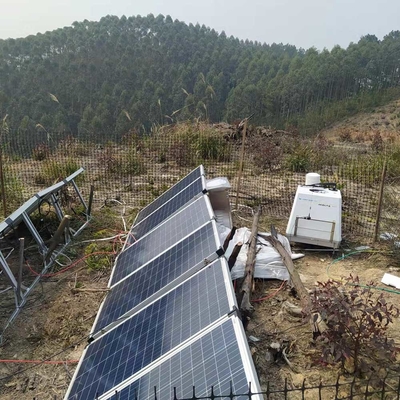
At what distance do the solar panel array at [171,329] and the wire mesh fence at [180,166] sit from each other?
4489mm

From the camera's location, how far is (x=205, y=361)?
2398 mm

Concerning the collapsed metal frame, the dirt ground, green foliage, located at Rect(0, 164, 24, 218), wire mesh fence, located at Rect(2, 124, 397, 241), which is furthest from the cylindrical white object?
green foliage, located at Rect(0, 164, 24, 218)

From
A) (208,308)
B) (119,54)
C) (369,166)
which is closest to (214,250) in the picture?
(208,308)

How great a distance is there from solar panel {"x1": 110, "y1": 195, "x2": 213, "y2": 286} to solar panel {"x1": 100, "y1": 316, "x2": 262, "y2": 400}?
1.95 metres

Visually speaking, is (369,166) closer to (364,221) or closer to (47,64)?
(364,221)

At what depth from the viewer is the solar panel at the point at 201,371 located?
2168 mm

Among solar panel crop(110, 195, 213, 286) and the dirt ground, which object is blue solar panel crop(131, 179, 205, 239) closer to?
solar panel crop(110, 195, 213, 286)

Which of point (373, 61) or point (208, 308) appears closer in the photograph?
point (208, 308)

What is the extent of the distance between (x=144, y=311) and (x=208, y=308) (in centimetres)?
73

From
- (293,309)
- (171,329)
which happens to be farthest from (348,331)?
(171,329)

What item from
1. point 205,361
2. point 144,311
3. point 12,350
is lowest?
point 12,350

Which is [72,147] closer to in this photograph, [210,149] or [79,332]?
[210,149]

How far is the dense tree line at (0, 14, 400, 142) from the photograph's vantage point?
186ft

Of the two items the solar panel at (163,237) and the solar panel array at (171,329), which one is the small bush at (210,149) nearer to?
the solar panel at (163,237)
